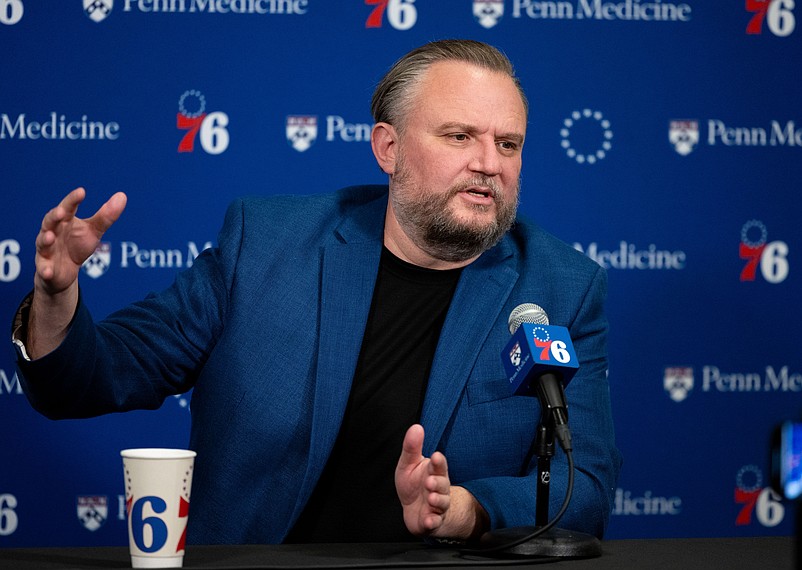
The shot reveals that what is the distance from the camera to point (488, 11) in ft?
12.1

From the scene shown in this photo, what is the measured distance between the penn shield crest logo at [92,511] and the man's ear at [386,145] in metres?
1.70

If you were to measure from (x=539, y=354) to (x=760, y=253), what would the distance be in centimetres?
246

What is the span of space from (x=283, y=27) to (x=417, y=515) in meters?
2.38

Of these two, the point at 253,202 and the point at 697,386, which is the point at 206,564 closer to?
the point at 253,202

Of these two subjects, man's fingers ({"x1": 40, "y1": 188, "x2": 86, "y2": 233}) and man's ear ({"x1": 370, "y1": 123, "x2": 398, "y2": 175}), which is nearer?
man's fingers ({"x1": 40, "y1": 188, "x2": 86, "y2": 233})

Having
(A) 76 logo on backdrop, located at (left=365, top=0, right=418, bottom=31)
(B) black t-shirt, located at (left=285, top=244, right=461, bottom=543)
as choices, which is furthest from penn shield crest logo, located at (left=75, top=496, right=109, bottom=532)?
(A) 76 logo on backdrop, located at (left=365, top=0, right=418, bottom=31)

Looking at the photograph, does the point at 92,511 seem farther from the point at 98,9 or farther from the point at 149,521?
the point at 149,521

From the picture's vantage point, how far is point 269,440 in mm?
2277

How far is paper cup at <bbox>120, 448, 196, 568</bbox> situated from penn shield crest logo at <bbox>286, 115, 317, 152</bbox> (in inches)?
90.4

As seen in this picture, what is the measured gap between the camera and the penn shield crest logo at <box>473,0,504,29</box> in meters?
3.68

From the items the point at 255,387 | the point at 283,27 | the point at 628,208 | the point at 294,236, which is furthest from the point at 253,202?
the point at 628,208

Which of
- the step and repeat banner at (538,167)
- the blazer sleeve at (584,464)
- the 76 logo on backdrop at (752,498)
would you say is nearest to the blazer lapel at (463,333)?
→ the blazer sleeve at (584,464)

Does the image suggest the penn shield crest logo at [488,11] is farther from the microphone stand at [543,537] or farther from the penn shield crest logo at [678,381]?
the microphone stand at [543,537]

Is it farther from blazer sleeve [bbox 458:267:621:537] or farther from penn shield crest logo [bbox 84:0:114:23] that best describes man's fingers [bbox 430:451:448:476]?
penn shield crest logo [bbox 84:0:114:23]
